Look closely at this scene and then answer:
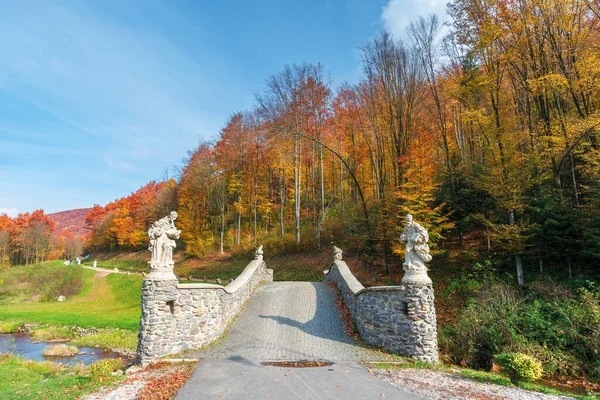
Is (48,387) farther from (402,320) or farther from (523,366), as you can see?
(523,366)

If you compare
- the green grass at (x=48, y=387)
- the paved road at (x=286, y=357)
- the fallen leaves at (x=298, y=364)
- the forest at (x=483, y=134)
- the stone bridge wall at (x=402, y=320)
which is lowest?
the green grass at (x=48, y=387)

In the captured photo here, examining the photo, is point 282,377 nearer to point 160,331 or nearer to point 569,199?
point 160,331

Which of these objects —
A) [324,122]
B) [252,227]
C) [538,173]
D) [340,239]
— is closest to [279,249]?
[340,239]

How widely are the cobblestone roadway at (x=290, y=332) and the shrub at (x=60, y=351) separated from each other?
843 centimetres

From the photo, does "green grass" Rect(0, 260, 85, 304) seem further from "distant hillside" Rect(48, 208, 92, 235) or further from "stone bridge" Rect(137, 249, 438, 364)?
"distant hillside" Rect(48, 208, 92, 235)

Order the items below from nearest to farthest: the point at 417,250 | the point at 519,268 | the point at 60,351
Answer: the point at 417,250 → the point at 519,268 → the point at 60,351

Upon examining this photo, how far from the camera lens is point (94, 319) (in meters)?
19.1

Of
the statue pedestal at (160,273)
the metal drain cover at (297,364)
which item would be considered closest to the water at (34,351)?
the statue pedestal at (160,273)

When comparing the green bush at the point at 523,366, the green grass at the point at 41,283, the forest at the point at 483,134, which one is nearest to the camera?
the green bush at the point at 523,366

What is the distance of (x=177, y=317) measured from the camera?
8.14m

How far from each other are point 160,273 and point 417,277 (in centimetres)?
623

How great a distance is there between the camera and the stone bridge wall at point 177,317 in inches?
307

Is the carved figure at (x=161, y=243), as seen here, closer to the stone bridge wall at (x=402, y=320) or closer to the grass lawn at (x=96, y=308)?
the stone bridge wall at (x=402, y=320)

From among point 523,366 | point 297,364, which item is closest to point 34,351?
point 297,364
